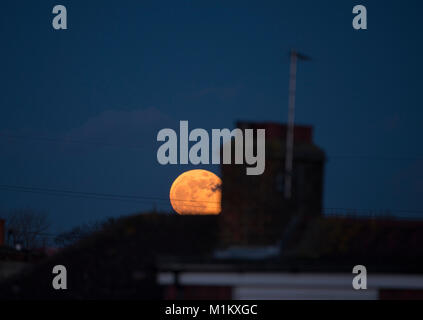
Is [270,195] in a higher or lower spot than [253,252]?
higher

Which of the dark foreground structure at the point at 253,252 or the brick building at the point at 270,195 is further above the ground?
the brick building at the point at 270,195

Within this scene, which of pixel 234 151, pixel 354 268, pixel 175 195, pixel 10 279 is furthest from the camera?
pixel 175 195

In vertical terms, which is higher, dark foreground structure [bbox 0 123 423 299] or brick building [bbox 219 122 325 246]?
brick building [bbox 219 122 325 246]

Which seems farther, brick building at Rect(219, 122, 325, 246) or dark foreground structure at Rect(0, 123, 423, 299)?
brick building at Rect(219, 122, 325, 246)

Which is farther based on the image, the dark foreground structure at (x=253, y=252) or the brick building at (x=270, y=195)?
the brick building at (x=270, y=195)

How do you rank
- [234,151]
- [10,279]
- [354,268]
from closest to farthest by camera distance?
[354,268]
[10,279]
[234,151]

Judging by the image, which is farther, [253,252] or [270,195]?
[270,195]
